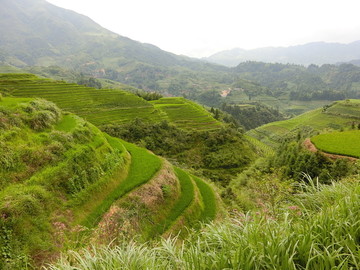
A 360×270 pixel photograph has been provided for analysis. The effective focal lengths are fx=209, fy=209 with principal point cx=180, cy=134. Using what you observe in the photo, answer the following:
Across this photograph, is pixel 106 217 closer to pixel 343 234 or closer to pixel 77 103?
pixel 343 234

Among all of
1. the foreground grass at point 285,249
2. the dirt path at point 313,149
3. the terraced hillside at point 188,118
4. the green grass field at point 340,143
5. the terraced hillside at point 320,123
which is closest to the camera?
the foreground grass at point 285,249

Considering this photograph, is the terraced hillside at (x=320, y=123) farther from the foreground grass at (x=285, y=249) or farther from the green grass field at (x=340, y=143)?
the foreground grass at (x=285, y=249)

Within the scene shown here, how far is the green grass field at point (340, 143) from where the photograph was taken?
21.7 meters

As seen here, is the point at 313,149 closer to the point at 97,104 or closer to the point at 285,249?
the point at 285,249

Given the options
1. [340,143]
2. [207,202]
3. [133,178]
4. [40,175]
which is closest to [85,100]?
[133,178]

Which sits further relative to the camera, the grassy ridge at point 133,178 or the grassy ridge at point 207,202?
Answer: the grassy ridge at point 207,202

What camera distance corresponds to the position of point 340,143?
79.0 feet

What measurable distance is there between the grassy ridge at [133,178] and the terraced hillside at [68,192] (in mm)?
67

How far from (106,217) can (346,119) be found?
110333 millimetres

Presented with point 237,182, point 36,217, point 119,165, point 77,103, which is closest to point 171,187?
point 119,165

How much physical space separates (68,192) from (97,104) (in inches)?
1685

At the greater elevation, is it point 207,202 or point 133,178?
point 133,178

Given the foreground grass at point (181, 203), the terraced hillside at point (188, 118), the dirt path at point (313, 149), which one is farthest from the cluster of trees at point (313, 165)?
the terraced hillside at point (188, 118)

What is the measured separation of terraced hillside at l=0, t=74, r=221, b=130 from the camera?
45969 mm
